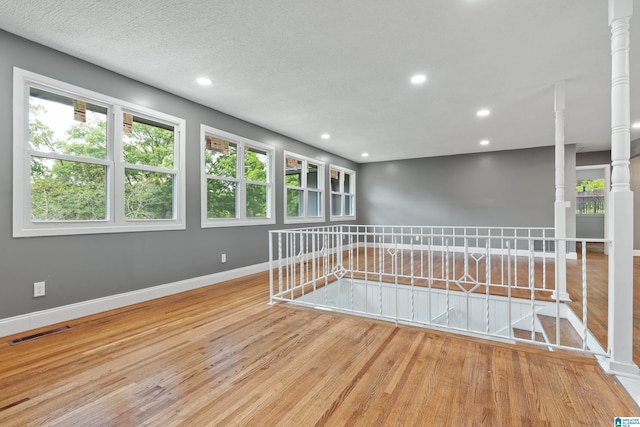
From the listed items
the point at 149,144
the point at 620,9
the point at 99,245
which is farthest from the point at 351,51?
the point at 99,245

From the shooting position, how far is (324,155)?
7.26 metres

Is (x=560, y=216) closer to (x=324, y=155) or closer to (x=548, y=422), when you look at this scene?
(x=548, y=422)

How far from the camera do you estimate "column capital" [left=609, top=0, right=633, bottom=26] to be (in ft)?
6.10

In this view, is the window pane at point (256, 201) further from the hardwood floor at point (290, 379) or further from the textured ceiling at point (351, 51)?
the hardwood floor at point (290, 379)

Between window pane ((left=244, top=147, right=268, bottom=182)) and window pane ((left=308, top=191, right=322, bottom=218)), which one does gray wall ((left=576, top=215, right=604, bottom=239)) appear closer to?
window pane ((left=308, top=191, right=322, bottom=218))

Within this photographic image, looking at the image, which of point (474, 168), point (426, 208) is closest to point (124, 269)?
point (426, 208)

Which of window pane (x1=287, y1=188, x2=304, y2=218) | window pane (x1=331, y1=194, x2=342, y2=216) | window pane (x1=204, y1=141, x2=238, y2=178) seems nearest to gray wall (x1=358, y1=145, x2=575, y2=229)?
window pane (x1=331, y1=194, x2=342, y2=216)

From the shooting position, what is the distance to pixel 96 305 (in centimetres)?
307

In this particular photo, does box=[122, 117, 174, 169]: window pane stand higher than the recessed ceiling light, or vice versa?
the recessed ceiling light

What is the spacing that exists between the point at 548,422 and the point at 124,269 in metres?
3.80

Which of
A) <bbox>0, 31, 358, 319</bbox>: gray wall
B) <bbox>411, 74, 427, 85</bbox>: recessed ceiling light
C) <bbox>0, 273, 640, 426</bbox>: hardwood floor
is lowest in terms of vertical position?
<bbox>0, 273, 640, 426</bbox>: hardwood floor

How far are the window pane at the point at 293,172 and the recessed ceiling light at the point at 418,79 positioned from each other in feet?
10.3

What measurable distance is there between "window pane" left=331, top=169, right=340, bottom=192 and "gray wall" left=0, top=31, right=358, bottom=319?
10.5ft

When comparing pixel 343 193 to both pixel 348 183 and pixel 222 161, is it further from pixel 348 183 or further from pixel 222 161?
pixel 222 161
